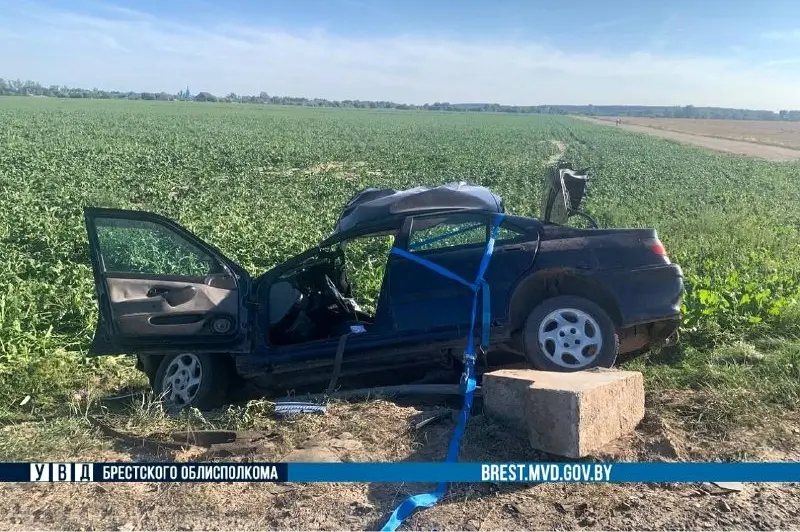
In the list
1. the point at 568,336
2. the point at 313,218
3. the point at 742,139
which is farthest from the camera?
the point at 742,139

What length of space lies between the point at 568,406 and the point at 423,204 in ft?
7.66

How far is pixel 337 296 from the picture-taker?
6.12 m

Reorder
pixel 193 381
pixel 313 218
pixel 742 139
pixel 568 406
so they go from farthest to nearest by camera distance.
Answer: pixel 742 139 → pixel 313 218 → pixel 193 381 → pixel 568 406

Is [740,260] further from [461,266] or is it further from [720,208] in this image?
[720,208]

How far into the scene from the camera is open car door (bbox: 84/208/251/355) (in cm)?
511

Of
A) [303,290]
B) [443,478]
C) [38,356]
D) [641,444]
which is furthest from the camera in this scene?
[38,356]

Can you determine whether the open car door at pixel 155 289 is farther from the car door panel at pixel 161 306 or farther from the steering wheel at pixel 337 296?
the steering wheel at pixel 337 296

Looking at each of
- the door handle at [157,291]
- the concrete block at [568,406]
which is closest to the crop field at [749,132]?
the concrete block at [568,406]

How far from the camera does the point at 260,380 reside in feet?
17.6

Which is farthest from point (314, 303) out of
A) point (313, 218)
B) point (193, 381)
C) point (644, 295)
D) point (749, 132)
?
point (749, 132)

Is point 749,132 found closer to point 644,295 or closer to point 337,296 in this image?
point 337,296

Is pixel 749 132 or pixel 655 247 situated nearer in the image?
pixel 655 247

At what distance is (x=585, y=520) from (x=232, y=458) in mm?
1970

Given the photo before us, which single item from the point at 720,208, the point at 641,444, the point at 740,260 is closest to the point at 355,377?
the point at 641,444
